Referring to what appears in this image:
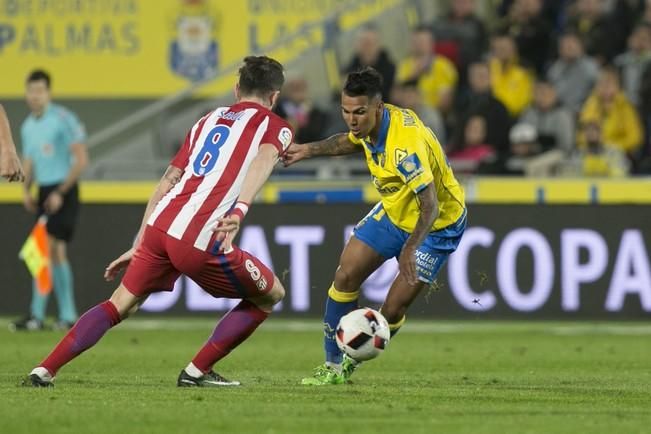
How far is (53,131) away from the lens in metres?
15.2

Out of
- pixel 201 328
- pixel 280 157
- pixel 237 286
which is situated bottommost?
pixel 201 328

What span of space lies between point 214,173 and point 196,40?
40.4 ft

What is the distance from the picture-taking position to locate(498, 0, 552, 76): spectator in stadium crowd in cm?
2000

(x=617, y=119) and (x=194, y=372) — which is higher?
(x=617, y=119)

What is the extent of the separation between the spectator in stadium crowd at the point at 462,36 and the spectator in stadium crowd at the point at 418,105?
4.28ft

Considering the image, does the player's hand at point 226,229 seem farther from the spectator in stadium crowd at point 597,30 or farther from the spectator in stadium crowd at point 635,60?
the spectator in stadium crowd at point 597,30

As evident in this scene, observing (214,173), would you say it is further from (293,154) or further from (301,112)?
(301,112)

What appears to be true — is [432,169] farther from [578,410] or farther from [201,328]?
[201,328]

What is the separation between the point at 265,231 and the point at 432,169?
6.76 m

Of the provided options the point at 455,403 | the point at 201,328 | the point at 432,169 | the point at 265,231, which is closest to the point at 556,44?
the point at 265,231

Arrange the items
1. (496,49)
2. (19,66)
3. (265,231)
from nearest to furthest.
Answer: (265,231), (496,49), (19,66)

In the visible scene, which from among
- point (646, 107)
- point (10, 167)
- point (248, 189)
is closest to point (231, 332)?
point (248, 189)

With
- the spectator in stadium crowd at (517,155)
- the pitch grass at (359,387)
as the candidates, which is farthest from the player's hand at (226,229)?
the spectator in stadium crowd at (517,155)

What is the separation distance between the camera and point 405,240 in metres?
9.90
